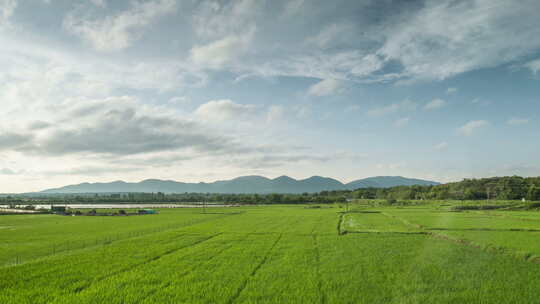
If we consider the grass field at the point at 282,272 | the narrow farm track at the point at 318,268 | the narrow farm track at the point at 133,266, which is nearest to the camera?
the narrow farm track at the point at 318,268

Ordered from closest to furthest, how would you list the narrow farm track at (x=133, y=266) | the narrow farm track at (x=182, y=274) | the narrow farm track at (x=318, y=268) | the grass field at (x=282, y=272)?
the narrow farm track at (x=318, y=268)
the grass field at (x=282, y=272)
the narrow farm track at (x=182, y=274)
the narrow farm track at (x=133, y=266)

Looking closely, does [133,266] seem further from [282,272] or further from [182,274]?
[282,272]

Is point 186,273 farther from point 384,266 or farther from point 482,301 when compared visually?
point 482,301

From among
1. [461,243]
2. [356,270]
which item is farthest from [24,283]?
[461,243]

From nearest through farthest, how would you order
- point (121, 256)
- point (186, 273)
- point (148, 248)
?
point (186, 273)
point (121, 256)
point (148, 248)

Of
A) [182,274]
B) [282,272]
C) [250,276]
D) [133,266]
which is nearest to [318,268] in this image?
[282,272]

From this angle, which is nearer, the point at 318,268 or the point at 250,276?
the point at 250,276

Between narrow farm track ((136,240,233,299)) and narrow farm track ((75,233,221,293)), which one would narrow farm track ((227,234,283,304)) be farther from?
narrow farm track ((75,233,221,293))

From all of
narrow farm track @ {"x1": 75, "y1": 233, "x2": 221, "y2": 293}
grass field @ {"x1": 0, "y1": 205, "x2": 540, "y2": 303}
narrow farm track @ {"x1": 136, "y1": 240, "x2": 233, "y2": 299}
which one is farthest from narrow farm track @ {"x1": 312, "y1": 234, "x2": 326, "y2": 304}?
narrow farm track @ {"x1": 75, "y1": 233, "x2": 221, "y2": 293}

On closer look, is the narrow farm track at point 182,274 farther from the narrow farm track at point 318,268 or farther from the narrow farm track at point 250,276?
the narrow farm track at point 318,268

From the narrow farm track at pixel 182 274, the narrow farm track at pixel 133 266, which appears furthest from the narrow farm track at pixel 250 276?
the narrow farm track at pixel 133 266

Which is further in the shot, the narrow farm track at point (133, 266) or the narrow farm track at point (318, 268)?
the narrow farm track at point (133, 266)

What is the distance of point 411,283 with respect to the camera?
12.0 m

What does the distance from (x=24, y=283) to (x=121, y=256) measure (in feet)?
17.6
